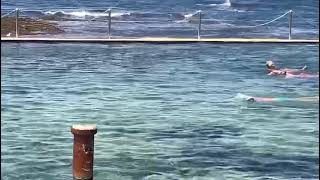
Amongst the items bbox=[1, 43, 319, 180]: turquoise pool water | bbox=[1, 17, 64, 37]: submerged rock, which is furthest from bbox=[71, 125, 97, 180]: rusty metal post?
bbox=[1, 17, 64, 37]: submerged rock

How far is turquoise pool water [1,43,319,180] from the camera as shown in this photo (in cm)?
1097

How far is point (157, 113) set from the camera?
14.5 metres

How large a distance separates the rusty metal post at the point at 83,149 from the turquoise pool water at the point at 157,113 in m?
2.20

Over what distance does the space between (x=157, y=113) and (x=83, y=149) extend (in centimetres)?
662

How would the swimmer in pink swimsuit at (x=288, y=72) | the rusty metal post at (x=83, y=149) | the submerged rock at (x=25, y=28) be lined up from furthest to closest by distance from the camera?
the submerged rock at (x=25, y=28) → the swimmer in pink swimsuit at (x=288, y=72) → the rusty metal post at (x=83, y=149)

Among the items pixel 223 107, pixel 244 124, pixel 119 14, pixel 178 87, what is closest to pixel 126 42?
pixel 178 87

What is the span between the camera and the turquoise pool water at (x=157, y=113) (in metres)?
11.0

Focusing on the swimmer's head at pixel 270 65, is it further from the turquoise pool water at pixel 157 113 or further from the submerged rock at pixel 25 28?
the submerged rock at pixel 25 28

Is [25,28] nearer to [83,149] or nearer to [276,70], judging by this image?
[276,70]

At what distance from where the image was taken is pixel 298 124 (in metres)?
13.8

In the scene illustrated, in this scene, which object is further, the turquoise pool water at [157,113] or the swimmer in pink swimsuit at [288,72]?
the swimmer in pink swimsuit at [288,72]

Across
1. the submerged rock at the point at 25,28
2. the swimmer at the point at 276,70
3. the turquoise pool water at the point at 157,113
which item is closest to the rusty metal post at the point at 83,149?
the turquoise pool water at the point at 157,113

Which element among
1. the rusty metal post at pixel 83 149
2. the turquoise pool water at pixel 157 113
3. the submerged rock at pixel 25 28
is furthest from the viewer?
the submerged rock at pixel 25 28

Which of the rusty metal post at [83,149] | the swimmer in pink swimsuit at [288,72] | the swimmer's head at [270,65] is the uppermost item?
the rusty metal post at [83,149]
